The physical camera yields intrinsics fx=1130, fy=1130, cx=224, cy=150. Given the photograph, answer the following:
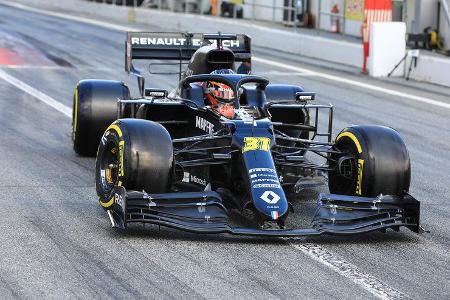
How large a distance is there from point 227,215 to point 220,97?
6.03ft

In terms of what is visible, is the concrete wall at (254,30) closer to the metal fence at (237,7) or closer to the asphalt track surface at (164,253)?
the metal fence at (237,7)

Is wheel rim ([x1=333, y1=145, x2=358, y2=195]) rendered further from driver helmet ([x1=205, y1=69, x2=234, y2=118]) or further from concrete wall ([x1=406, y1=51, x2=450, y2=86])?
concrete wall ([x1=406, y1=51, x2=450, y2=86])

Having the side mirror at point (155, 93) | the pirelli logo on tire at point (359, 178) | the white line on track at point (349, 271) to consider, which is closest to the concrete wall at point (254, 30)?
the side mirror at point (155, 93)

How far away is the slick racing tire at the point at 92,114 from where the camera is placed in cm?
1269

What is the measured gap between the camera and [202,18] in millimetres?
33531

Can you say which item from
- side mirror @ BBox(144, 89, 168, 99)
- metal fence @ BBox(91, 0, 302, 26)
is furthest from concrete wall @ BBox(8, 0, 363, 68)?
side mirror @ BBox(144, 89, 168, 99)

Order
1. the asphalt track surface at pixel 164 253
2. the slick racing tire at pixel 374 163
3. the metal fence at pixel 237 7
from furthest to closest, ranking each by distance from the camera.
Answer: the metal fence at pixel 237 7 → the slick racing tire at pixel 374 163 → the asphalt track surface at pixel 164 253

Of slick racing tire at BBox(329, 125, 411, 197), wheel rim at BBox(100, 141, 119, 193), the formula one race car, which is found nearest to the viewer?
the formula one race car

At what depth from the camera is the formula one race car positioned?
29.2 ft

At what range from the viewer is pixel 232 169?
9.48 metres

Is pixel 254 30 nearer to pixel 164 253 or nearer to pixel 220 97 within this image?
pixel 220 97

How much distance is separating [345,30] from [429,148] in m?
15.2

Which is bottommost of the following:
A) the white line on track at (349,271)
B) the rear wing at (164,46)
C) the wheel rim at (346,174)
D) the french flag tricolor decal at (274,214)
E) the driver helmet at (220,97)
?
the white line on track at (349,271)

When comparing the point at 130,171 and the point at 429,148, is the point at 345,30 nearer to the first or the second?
the point at 429,148
